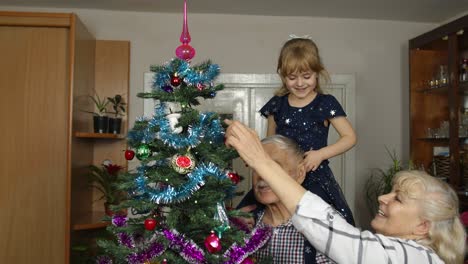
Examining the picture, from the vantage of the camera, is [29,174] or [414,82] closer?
[29,174]

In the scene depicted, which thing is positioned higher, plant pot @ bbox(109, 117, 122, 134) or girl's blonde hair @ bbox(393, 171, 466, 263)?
plant pot @ bbox(109, 117, 122, 134)

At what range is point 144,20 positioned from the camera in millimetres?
3480

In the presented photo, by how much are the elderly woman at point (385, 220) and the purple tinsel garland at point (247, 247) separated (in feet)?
0.65

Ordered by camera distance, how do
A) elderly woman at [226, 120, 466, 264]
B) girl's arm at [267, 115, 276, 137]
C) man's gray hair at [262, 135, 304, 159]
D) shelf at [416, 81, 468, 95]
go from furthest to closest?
shelf at [416, 81, 468, 95] → girl's arm at [267, 115, 276, 137] → man's gray hair at [262, 135, 304, 159] → elderly woman at [226, 120, 466, 264]

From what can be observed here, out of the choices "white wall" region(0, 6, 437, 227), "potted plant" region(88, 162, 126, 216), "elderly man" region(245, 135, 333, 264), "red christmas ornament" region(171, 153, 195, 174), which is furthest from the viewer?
"white wall" region(0, 6, 437, 227)

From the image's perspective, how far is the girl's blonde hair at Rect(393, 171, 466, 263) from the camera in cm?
115

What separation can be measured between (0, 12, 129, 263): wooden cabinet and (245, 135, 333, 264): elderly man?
5.48ft

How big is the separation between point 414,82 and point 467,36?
55 cm

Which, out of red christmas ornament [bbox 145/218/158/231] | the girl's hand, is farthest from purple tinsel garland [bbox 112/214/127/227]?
the girl's hand

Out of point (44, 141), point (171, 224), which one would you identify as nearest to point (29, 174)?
point (44, 141)

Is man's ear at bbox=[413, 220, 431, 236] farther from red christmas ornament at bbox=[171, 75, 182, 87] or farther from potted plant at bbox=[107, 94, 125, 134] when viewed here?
potted plant at bbox=[107, 94, 125, 134]

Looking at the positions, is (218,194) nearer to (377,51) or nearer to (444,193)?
(444,193)

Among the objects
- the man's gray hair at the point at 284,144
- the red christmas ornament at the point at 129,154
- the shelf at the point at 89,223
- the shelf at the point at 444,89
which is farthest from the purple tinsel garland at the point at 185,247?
the shelf at the point at 444,89

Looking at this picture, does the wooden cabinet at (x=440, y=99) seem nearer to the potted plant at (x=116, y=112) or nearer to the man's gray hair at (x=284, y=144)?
the man's gray hair at (x=284, y=144)
